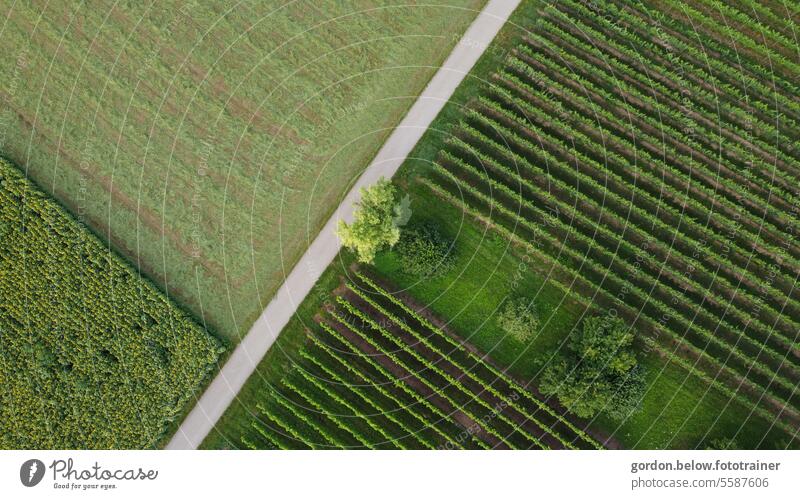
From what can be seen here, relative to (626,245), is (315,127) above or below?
below

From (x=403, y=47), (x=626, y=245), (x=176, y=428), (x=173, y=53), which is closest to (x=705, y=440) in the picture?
(x=626, y=245)

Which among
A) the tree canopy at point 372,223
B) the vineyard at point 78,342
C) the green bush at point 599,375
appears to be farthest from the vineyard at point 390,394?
the vineyard at point 78,342

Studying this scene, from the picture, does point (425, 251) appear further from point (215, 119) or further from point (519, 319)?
point (215, 119)

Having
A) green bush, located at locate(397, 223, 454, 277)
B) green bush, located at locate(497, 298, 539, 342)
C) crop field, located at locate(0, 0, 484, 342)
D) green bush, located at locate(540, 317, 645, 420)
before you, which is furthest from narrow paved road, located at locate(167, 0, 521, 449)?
green bush, located at locate(540, 317, 645, 420)

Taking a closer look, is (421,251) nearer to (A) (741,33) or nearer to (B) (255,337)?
(B) (255,337)

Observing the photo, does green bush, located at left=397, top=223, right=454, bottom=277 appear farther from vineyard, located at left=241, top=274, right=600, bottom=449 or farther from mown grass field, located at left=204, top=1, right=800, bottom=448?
vineyard, located at left=241, top=274, right=600, bottom=449

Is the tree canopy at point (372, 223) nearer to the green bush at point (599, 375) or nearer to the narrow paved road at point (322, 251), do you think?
the narrow paved road at point (322, 251)
